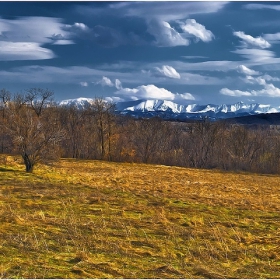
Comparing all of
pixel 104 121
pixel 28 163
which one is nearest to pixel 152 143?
pixel 104 121

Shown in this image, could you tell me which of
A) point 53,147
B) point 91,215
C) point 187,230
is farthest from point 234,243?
point 53,147

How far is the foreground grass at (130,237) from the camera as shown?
864 centimetres

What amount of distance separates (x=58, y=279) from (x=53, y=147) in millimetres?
23729

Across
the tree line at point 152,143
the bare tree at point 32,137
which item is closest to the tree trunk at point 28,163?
the bare tree at point 32,137

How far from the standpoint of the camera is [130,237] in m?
11.8

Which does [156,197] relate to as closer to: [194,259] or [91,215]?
[91,215]

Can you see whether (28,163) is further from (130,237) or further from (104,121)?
(104,121)

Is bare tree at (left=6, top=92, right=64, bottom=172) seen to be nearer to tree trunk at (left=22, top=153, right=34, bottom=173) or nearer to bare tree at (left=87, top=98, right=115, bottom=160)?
tree trunk at (left=22, top=153, right=34, bottom=173)

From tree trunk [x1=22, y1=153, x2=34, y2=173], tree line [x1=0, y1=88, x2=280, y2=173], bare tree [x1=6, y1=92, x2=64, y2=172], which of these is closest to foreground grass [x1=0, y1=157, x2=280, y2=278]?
bare tree [x1=6, y1=92, x2=64, y2=172]

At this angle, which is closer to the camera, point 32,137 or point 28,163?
point 32,137

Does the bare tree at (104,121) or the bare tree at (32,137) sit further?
the bare tree at (104,121)

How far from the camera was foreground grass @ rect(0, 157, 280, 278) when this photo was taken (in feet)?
28.3

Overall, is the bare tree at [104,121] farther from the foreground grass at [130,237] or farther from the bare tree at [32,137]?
the foreground grass at [130,237]

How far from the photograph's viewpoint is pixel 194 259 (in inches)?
386
